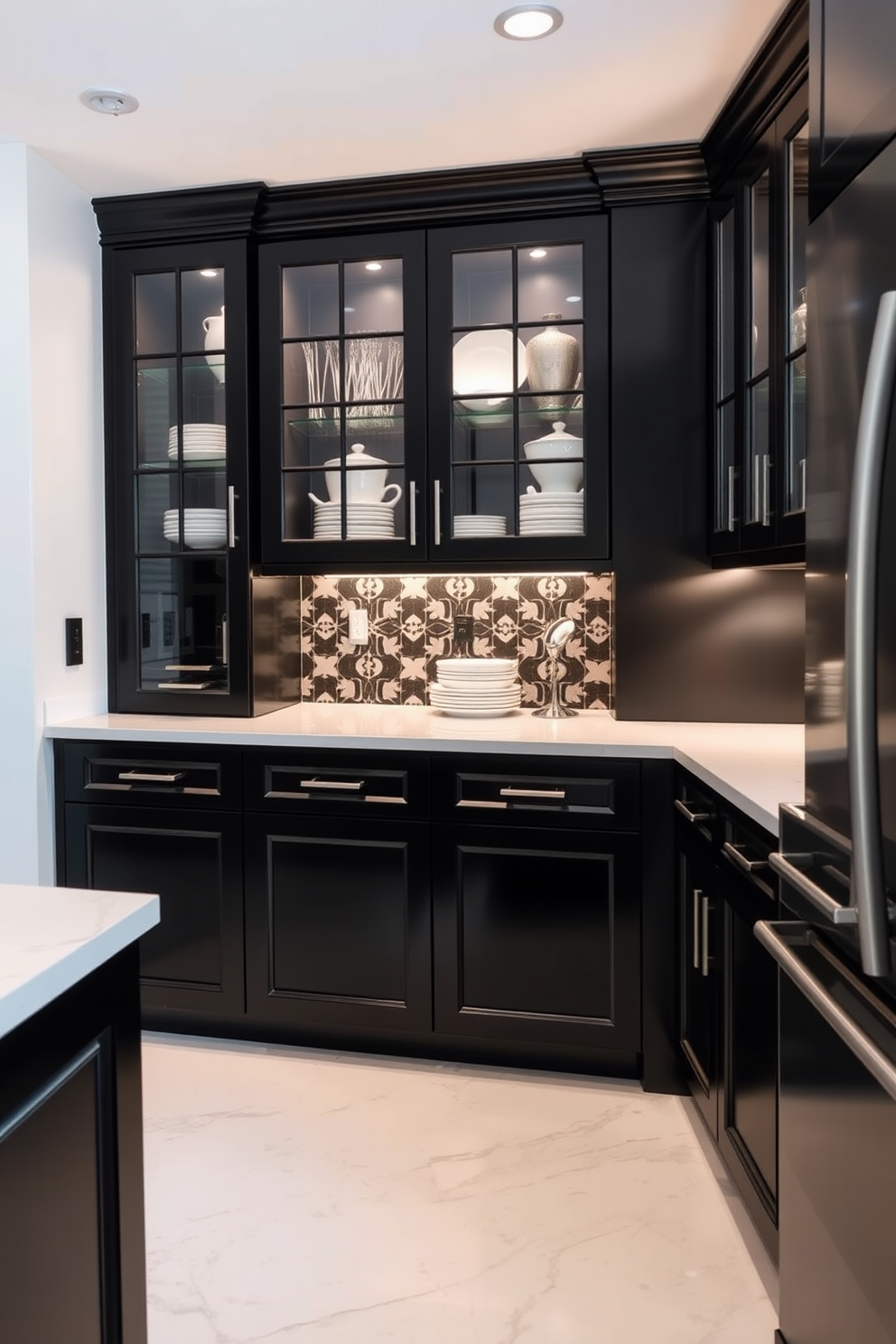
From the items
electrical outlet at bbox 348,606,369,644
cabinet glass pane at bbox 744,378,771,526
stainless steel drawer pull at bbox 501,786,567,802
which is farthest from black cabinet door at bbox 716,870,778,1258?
electrical outlet at bbox 348,606,369,644

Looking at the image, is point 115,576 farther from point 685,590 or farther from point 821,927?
point 821,927

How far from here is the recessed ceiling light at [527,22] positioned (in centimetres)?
206

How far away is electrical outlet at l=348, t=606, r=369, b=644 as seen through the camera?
332 centimetres

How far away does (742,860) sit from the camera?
1875mm

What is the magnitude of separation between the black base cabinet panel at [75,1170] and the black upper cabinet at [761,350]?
5.48 feet

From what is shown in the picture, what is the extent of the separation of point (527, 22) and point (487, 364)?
965 mm

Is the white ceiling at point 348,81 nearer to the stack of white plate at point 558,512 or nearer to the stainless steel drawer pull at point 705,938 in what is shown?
the stack of white plate at point 558,512

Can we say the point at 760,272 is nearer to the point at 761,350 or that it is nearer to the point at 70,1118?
the point at 761,350

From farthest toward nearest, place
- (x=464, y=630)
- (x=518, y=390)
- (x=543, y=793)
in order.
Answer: (x=464, y=630), (x=518, y=390), (x=543, y=793)

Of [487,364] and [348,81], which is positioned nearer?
[348,81]

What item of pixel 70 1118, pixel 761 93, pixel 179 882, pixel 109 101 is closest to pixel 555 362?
pixel 761 93

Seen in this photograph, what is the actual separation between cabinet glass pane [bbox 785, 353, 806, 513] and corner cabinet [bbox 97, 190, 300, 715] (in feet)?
5.43

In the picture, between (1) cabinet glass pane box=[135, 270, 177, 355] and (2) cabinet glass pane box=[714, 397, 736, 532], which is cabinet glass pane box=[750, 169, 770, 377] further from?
(1) cabinet glass pane box=[135, 270, 177, 355]

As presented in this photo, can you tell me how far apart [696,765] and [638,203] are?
1667 millimetres
